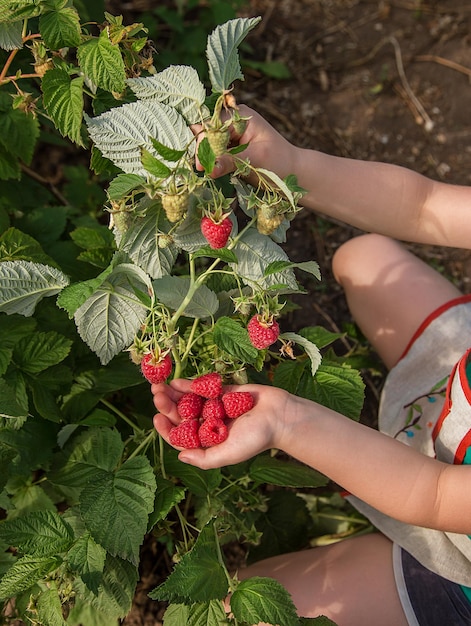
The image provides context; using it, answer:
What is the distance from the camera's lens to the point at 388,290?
1.36 m

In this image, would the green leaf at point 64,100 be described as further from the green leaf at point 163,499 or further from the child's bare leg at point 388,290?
the child's bare leg at point 388,290

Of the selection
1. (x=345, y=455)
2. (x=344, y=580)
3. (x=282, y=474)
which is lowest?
(x=344, y=580)

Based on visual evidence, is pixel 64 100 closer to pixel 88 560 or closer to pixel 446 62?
pixel 88 560

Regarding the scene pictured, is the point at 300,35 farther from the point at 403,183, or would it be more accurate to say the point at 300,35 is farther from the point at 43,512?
the point at 43,512

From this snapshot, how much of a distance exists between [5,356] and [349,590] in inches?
25.6

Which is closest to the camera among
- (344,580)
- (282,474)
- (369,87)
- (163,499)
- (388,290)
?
(163,499)

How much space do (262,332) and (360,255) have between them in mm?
692

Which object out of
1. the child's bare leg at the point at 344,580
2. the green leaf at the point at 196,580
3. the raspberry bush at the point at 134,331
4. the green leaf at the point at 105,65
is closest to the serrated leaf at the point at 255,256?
the raspberry bush at the point at 134,331

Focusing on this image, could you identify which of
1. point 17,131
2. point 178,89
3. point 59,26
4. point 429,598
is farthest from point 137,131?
point 429,598

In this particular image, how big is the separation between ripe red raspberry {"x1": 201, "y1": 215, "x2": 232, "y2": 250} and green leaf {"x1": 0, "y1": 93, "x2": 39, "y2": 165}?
51 cm

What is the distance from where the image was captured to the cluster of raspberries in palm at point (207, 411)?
830 mm

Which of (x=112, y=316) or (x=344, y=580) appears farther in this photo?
(x=344, y=580)

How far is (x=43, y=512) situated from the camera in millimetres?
913

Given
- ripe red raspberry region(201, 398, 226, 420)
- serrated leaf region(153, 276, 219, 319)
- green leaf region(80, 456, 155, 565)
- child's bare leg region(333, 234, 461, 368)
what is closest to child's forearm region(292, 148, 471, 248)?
child's bare leg region(333, 234, 461, 368)
